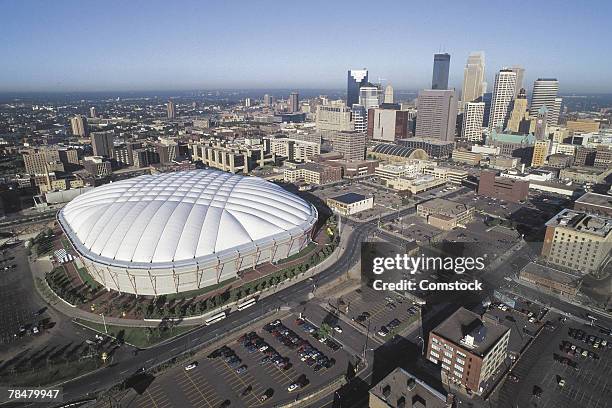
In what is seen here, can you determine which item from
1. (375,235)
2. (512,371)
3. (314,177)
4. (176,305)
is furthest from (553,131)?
(176,305)

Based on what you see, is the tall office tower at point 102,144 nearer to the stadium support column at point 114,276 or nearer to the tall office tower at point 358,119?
the stadium support column at point 114,276

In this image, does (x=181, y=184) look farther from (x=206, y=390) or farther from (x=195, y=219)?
(x=206, y=390)

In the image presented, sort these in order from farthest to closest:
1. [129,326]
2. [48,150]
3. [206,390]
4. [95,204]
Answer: [48,150] < [95,204] < [129,326] < [206,390]

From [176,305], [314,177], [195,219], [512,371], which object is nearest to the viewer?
[512,371]

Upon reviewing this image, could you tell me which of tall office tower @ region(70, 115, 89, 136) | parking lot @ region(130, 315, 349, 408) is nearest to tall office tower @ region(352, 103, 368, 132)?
tall office tower @ region(70, 115, 89, 136)

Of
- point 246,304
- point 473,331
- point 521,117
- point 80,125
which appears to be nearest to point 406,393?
point 473,331

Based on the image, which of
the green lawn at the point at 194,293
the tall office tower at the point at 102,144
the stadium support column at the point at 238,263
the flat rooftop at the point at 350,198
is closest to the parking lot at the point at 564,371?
the stadium support column at the point at 238,263

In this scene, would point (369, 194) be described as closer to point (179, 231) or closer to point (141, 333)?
point (179, 231)
